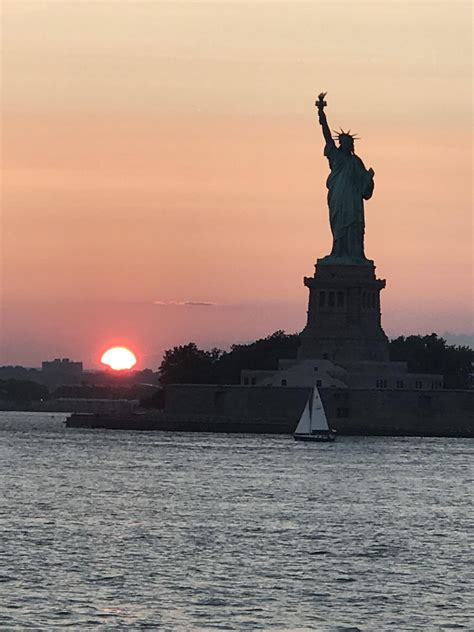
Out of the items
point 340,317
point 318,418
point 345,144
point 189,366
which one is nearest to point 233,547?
point 318,418

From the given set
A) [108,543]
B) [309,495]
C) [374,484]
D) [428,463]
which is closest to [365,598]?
Result: [108,543]

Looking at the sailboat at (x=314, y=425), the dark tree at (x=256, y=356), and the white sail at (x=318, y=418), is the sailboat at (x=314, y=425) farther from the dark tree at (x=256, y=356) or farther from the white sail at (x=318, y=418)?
the dark tree at (x=256, y=356)

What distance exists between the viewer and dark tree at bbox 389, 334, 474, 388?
145125 millimetres

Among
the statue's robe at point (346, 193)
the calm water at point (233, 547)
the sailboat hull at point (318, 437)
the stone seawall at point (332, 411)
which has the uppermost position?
the statue's robe at point (346, 193)

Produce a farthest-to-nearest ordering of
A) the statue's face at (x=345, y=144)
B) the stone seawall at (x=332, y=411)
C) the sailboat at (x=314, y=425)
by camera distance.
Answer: the statue's face at (x=345, y=144)
the stone seawall at (x=332, y=411)
the sailboat at (x=314, y=425)

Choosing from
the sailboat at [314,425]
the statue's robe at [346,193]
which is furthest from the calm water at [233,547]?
the statue's robe at [346,193]

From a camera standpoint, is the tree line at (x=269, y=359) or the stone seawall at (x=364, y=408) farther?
the tree line at (x=269, y=359)

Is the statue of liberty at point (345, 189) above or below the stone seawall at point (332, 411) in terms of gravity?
above

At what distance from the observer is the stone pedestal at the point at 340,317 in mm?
117500

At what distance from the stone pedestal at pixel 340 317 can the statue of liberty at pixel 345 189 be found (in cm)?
124

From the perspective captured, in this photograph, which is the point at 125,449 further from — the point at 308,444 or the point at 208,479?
the point at 208,479

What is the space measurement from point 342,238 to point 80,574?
266ft

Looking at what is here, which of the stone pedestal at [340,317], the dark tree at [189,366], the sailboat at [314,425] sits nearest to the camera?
the sailboat at [314,425]

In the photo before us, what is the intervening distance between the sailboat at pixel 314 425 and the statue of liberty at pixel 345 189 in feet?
46.4
